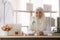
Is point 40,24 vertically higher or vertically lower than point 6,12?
lower

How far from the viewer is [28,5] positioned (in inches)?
94.6

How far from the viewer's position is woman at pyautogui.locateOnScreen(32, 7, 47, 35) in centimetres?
236

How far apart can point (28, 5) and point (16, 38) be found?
1.86ft

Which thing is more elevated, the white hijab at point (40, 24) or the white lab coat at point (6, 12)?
the white lab coat at point (6, 12)

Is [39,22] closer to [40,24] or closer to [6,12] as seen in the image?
[40,24]

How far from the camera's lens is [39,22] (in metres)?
2.38

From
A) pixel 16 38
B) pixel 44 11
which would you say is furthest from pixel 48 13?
pixel 16 38

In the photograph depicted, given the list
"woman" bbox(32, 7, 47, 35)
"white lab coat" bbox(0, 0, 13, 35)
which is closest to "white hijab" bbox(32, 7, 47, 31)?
"woman" bbox(32, 7, 47, 35)

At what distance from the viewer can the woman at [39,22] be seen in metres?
2.36

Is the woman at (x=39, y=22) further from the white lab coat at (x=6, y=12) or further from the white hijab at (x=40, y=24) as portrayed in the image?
the white lab coat at (x=6, y=12)

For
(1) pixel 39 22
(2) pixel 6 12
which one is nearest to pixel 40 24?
(1) pixel 39 22

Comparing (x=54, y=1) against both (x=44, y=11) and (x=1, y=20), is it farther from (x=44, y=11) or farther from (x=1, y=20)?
(x=1, y=20)

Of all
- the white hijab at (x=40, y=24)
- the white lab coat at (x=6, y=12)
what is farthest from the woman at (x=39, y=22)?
the white lab coat at (x=6, y=12)

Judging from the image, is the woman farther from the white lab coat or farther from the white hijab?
the white lab coat
